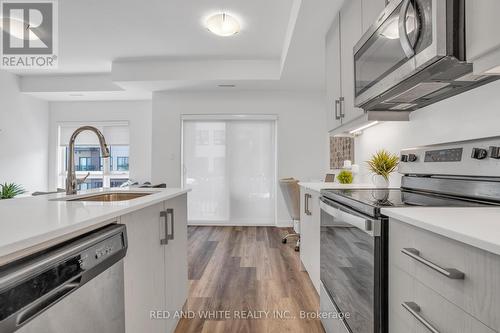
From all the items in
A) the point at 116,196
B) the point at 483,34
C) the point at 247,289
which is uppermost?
the point at 483,34

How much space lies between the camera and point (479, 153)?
1.12 metres

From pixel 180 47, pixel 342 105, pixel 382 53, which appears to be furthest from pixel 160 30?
pixel 382 53

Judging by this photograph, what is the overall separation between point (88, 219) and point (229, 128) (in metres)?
4.11

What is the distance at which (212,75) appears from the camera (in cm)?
404

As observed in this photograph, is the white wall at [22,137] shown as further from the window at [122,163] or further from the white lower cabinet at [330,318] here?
the white lower cabinet at [330,318]

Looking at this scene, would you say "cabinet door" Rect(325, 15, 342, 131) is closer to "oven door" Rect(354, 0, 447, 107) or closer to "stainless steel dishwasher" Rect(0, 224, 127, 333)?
"oven door" Rect(354, 0, 447, 107)

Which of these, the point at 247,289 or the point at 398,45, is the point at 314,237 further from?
the point at 398,45

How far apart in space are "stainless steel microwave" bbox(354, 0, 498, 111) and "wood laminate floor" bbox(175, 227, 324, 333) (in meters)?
1.49

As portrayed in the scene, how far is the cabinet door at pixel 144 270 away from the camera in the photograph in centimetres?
108

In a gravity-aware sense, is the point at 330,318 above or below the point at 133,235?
below

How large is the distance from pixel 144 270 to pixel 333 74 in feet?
6.88

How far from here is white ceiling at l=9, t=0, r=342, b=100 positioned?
8.76 feet

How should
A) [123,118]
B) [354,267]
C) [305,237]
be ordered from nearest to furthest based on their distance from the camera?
[354,267], [305,237], [123,118]

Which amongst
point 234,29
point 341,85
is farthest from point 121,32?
point 341,85
